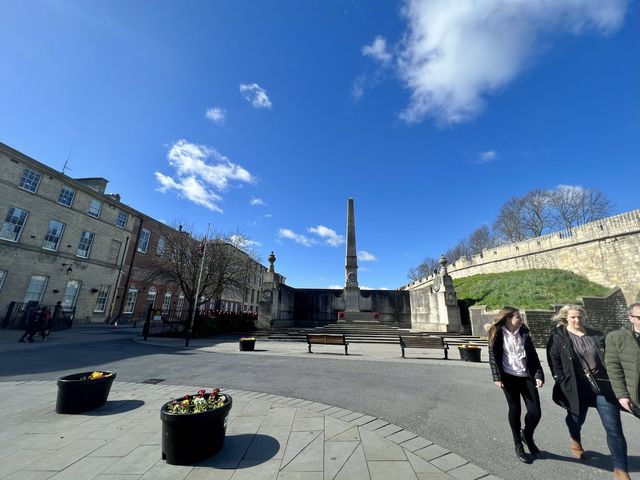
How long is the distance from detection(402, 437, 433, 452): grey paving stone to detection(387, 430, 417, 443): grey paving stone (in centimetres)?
7

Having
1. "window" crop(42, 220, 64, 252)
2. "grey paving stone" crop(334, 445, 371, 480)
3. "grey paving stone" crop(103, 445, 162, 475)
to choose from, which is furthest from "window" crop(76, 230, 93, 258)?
"grey paving stone" crop(334, 445, 371, 480)

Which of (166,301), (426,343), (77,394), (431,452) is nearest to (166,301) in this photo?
(166,301)

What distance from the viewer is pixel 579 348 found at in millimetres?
3229

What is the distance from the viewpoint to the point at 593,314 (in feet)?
55.3

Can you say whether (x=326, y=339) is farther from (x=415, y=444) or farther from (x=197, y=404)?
(x=197, y=404)

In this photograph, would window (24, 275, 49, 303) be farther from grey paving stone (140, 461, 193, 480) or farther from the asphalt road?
grey paving stone (140, 461, 193, 480)

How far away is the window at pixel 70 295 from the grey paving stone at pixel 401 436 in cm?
2697

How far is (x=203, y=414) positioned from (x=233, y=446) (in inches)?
30.9

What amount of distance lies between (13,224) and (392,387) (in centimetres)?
2565

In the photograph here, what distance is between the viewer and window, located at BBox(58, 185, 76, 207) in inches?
824

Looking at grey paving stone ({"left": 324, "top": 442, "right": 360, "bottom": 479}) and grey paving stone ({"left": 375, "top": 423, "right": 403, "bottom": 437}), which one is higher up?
grey paving stone ({"left": 375, "top": 423, "right": 403, "bottom": 437})

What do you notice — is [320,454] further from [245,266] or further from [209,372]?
[245,266]

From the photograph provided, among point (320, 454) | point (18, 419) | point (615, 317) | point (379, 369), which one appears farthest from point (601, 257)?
point (18, 419)

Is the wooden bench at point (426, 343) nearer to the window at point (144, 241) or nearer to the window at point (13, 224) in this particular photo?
the window at point (13, 224)
